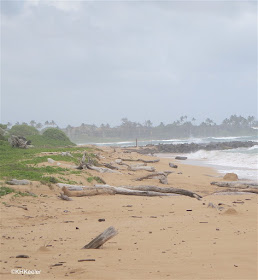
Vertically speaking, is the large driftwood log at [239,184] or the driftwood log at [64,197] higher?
the driftwood log at [64,197]

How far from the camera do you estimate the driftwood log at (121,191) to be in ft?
36.8

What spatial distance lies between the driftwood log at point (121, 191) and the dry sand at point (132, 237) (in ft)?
1.25

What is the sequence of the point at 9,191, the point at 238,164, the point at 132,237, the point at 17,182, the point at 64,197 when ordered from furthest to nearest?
the point at 238,164
the point at 17,182
the point at 64,197
the point at 9,191
the point at 132,237

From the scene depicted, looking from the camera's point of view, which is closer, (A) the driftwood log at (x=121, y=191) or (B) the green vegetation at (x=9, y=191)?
(B) the green vegetation at (x=9, y=191)

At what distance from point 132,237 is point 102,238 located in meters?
1.08

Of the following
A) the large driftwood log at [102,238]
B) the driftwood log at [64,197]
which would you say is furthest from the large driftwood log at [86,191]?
the large driftwood log at [102,238]

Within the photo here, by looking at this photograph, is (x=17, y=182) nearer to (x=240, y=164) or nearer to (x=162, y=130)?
(x=240, y=164)

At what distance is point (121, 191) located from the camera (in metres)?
12.0

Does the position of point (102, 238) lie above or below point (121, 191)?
above

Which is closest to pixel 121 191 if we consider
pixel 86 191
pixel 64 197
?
pixel 86 191

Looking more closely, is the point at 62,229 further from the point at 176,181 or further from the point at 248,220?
the point at 176,181

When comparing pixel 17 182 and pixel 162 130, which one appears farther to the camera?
pixel 162 130

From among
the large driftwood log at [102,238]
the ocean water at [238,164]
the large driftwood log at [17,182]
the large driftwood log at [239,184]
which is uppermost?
the large driftwood log at [17,182]

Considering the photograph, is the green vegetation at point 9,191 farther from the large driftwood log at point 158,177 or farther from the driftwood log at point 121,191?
the large driftwood log at point 158,177
